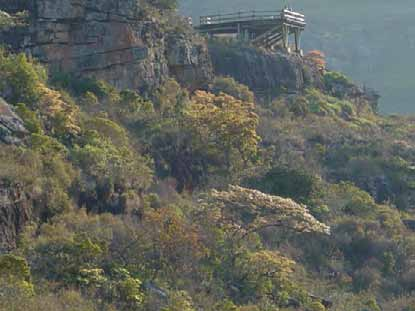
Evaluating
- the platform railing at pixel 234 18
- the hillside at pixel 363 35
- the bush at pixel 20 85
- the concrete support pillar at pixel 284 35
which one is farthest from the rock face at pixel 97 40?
the hillside at pixel 363 35

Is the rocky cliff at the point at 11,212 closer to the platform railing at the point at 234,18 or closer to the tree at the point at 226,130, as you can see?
the tree at the point at 226,130

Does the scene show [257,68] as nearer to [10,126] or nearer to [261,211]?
[261,211]

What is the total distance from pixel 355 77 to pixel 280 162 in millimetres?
69921

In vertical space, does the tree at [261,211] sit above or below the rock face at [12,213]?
below

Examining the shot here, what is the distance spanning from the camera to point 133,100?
127 feet

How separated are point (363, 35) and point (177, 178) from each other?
92246 millimetres

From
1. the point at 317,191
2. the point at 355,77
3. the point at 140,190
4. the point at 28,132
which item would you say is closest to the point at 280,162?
the point at 317,191

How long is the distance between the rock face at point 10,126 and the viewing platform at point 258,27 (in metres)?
24.6

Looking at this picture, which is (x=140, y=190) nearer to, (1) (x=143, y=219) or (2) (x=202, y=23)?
(1) (x=143, y=219)

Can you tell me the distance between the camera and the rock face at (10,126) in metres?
28.8

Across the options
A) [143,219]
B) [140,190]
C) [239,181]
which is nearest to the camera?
[143,219]

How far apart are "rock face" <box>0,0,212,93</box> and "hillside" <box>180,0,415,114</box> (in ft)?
194

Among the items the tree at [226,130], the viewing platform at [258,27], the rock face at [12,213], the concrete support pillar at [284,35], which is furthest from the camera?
the concrete support pillar at [284,35]

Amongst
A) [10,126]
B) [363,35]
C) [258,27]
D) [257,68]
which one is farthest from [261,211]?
[363,35]
